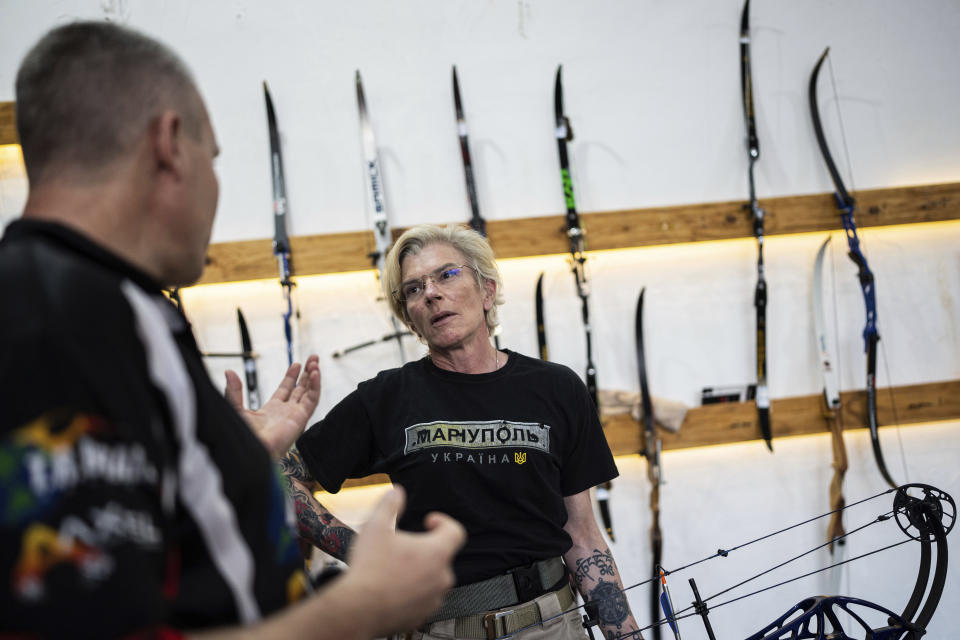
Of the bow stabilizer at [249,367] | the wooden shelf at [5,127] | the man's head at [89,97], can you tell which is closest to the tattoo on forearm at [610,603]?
the man's head at [89,97]

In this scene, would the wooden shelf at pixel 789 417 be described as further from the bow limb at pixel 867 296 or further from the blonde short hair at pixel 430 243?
the blonde short hair at pixel 430 243

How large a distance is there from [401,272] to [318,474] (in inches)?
23.7

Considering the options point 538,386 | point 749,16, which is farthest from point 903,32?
point 538,386

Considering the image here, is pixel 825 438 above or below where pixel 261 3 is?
below

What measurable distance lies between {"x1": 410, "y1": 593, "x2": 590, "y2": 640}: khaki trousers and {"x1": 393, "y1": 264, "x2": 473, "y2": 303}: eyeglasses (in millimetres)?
831

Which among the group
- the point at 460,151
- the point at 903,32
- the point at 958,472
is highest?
the point at 903,32

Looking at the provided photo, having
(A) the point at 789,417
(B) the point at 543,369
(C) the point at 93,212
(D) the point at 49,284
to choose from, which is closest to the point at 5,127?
(B) the point at 543,369

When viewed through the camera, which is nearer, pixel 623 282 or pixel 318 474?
pixel 318 474

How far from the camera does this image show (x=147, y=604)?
436 mm

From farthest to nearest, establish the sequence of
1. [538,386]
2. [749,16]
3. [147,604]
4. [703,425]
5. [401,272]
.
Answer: [749,16], [703,425], [401,272], [538,386], [147,604]

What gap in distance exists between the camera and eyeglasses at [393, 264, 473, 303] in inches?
71.1

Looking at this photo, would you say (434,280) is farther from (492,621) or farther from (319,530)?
(492,621)

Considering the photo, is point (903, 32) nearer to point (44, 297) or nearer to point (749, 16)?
point (749, 16)

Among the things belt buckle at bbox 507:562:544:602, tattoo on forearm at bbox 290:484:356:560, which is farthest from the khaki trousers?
tattoo on forearm at bbox 290:484:356:560
